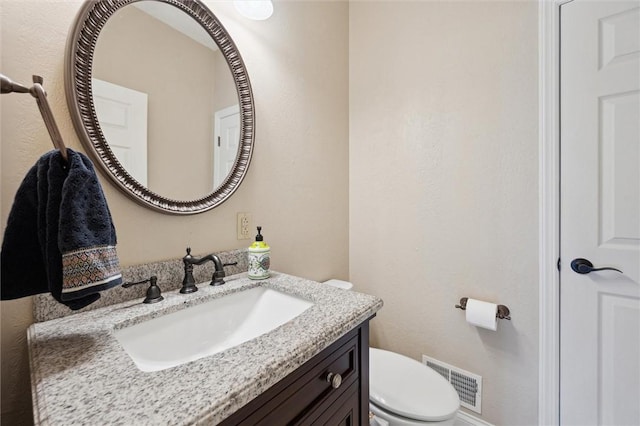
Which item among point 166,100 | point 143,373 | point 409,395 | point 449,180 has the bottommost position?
point 409,395

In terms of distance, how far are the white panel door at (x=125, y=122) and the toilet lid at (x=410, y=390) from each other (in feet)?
3.94

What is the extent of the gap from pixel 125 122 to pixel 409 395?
143cm

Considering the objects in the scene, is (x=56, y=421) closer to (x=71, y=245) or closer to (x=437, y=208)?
(x=71, y=245)

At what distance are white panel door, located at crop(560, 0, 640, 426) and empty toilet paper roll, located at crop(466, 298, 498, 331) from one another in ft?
0.85

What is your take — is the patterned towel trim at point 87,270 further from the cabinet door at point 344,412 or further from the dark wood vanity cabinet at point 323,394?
the cabinet door at point 344,412

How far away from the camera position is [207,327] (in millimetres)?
827

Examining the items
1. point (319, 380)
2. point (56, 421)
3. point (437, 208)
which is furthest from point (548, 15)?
point (56, 421)

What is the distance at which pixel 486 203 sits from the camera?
1268 mm

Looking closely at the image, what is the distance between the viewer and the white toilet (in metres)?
0.97

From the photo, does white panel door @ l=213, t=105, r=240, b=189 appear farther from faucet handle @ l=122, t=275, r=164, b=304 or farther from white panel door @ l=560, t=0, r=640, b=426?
white panel door @ l=560, t=0, r=640, b=426

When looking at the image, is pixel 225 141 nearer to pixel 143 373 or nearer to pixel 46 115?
pixel 46 115

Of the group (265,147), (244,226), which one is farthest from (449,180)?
(244,226)

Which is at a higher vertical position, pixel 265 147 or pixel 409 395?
pixel 265 147

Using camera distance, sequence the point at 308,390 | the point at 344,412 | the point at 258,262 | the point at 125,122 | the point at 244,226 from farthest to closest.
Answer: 1. the point at 244,226
2. the point at 258,262
3. the point at 125,122
4. the point at 344,412
5. the point at 308,390
